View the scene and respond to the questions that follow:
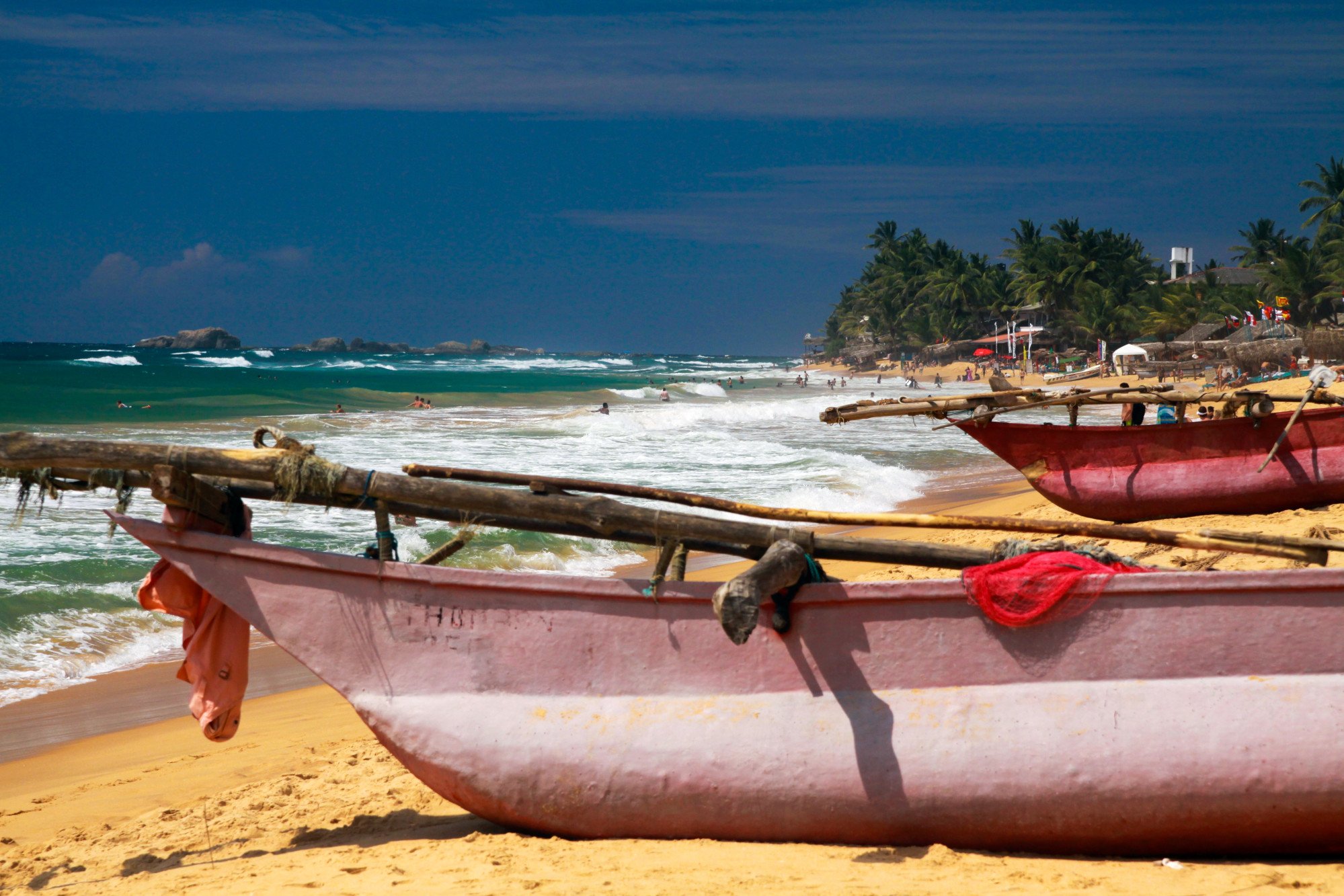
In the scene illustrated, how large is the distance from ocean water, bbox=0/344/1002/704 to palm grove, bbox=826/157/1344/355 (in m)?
11.8

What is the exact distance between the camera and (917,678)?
12.2 ft

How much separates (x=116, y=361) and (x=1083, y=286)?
76148 millimetres

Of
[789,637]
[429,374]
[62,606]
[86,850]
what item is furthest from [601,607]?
[429,374]

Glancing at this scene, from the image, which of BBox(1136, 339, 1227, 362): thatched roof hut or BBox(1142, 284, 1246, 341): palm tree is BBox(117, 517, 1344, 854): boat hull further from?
BBox(1142, 284, 1246, 341): palm tree

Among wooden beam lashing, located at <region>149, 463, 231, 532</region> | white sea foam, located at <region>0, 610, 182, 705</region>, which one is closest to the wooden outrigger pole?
wooden beam lashing, located at <region>149, 463, 231, 532</region>

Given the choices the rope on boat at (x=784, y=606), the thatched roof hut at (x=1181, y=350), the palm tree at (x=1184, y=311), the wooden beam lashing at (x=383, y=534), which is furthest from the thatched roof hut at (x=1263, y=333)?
the wooden beam lashing at (x=383, y=534)

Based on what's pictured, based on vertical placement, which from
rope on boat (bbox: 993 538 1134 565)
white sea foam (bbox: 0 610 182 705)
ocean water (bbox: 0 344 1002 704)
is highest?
rope on boat (bbox: 993 538 1134 565)

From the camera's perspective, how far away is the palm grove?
4578cm

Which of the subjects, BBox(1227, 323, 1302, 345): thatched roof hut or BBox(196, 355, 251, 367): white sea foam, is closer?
BBox(1227, 323, 1302, 345): thatched roof hut

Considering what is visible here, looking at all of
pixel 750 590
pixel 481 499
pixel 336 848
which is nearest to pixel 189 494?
pixel 481 499

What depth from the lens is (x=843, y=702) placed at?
12.3 feet

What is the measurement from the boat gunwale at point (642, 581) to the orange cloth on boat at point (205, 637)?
140 millimetres

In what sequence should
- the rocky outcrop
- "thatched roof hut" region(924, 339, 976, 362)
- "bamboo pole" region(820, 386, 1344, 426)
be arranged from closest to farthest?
"bamboo pole" region(820, 386, 1344, 426) < "thatched roof hut" region(924, 339, 976, 362) < the rocky outcrop

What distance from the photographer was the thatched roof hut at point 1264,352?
3350 centimetres
